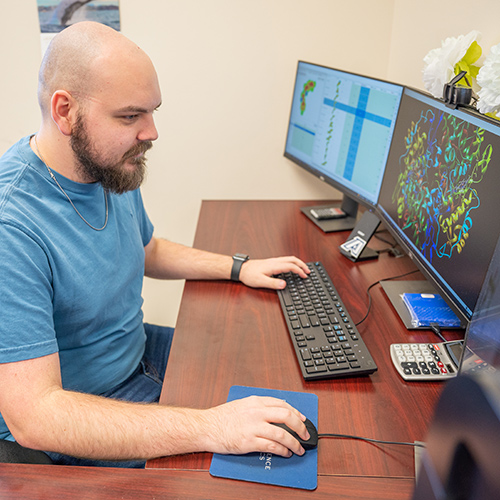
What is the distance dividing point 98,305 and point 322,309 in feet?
1.59

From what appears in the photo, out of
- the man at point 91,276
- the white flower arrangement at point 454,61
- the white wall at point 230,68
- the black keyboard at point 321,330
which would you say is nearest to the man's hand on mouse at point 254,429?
the man at point 91,276

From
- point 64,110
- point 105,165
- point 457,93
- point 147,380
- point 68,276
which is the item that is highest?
point 457,93

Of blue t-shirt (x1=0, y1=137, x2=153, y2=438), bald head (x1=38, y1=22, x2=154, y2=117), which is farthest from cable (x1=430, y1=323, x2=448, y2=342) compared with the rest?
bald head (x1=38, y1=22, x2=154, y2=117)

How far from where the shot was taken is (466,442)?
1.26 ft

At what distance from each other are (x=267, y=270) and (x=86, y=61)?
623 millimetres

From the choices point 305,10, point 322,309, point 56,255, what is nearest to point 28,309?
point 56,255

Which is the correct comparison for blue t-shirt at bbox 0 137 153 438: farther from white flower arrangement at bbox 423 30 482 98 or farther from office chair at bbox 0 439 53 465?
white flower arrangement at bbox 423 30 482 98

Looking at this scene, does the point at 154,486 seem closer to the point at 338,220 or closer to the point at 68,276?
the point at 68,276

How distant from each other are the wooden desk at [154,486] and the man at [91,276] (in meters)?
0.05

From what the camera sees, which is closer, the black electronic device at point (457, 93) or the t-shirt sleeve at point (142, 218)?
the black electronic device at point (457, 93)

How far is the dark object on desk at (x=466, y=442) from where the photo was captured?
362 millimetres

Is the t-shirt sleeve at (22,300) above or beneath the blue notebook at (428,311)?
above

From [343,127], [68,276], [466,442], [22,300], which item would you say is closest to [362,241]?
[343,127]

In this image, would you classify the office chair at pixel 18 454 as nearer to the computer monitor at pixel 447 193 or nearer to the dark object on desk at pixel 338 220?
the computer monitor at pixel 447 193
